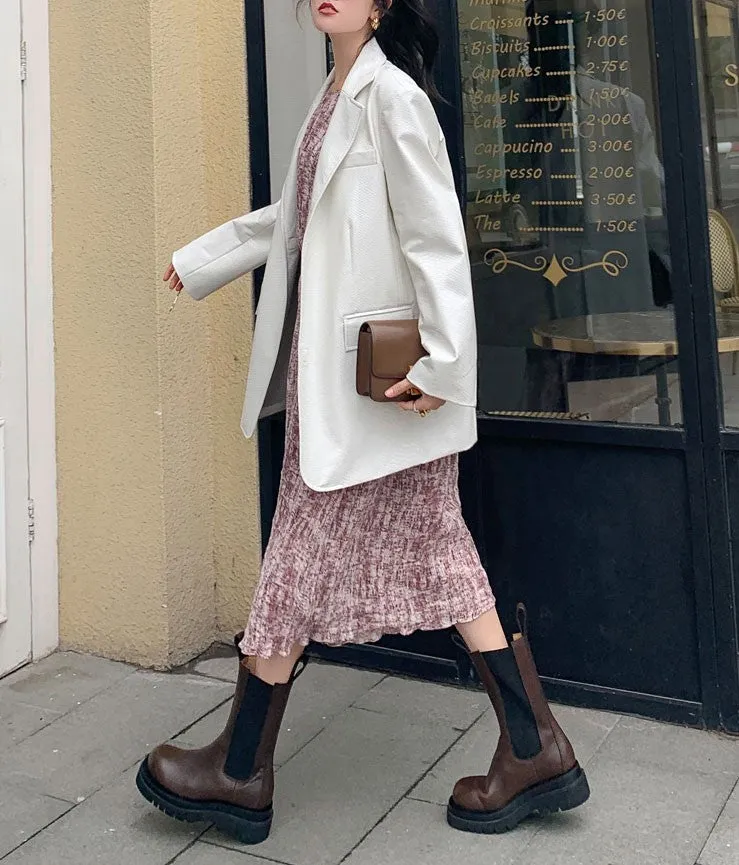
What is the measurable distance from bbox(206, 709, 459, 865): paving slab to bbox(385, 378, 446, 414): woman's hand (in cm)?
103

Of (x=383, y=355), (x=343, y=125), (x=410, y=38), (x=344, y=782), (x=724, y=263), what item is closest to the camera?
(x=383, y=355)

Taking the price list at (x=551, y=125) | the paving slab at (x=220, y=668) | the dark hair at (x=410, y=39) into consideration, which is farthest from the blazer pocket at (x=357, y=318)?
the paving slab at (x=220, y=668)

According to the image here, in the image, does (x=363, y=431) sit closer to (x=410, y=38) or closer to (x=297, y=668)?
(x=297, y=668)

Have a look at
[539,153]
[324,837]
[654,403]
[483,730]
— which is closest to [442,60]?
[539,153]

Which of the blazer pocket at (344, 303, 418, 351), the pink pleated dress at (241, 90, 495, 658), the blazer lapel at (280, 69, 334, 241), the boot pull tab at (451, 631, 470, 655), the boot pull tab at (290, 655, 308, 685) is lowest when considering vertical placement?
the boot pull tab at (290, 655, 308, 685)

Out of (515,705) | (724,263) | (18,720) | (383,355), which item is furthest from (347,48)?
(18,720)

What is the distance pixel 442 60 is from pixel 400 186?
0.99 meters

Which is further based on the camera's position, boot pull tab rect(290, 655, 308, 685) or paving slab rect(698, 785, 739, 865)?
boot pull tab rect(290, 655, 308, 685)

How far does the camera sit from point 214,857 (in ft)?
9.52

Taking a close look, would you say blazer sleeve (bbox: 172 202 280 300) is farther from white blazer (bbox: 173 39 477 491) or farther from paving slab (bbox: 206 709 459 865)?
paving slab (bbox: 206 709 459 865)

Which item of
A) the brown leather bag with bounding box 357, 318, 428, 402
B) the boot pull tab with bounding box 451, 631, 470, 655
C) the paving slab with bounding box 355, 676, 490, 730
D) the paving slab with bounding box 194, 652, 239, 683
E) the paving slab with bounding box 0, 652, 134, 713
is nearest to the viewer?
the brown leather bag with bounding box 357, 318, 428, 402

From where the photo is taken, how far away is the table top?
11.0 ft

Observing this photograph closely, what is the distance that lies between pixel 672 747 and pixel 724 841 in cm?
48

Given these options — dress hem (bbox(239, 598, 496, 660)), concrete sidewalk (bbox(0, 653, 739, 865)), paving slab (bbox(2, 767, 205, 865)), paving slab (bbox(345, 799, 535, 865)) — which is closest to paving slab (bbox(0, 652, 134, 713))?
concrete sidewalk (bbox(0, 653, 739, 865))
